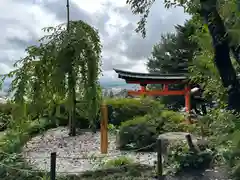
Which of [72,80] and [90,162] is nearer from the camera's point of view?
[90,162]

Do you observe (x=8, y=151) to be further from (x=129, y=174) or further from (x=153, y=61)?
(x=153, y=61)

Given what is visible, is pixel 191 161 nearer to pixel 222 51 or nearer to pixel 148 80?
pixel 222 51

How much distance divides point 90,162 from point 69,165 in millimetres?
383

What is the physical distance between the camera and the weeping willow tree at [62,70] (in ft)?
19.8

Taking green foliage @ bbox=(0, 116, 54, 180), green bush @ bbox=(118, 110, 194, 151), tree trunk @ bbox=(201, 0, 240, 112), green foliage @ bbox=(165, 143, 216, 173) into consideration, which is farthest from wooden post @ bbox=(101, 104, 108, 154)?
tree trunk @ bbox=(201, 0, 240, 112)

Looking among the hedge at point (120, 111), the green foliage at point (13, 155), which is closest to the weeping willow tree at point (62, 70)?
the green foliage at point (13, 155)

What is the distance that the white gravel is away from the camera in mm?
5508

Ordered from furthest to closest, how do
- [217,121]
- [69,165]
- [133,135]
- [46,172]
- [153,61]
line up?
[153,61] < [133,135] < [69,165] < [46,172] < [217,121]

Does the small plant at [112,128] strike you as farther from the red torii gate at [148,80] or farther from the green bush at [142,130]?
the green bush at [142,130]

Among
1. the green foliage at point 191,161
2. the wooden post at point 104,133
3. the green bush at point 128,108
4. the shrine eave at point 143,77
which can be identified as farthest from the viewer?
the shrine eave at point 143,77

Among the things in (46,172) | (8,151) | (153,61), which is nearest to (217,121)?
(46,172)

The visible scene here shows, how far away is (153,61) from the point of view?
18891mm

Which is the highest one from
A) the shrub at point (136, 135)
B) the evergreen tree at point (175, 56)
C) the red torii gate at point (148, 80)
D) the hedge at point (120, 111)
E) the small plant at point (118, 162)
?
the evergreen tree at point (175, 56)

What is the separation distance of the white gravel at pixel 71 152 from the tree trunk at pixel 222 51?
243 centimetres
